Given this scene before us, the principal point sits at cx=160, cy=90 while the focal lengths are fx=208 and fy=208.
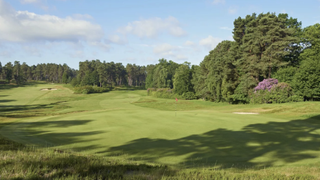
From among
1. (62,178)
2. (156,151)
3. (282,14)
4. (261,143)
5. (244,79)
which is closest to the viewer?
(62,178)

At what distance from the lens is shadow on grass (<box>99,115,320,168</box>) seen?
8.62 m

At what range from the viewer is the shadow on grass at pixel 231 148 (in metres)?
8.62

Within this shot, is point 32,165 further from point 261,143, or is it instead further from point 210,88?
point 210,88

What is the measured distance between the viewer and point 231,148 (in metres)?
10.0

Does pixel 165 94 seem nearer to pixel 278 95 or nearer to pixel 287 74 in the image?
pixel 278 95

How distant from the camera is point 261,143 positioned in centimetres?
1105

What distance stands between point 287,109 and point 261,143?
19.6 meters

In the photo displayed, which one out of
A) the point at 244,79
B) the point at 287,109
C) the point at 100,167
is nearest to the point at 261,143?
the point at 100,167

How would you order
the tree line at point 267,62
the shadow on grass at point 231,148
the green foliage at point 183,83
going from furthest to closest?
the green foliage at point 183,83, the tree line at point 267,62, the shadow on grass at point 231,148

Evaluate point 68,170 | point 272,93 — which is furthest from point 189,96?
point 68,170

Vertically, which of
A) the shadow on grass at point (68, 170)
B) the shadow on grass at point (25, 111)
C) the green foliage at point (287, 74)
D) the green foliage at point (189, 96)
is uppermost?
the green foliage at point (287, 74)

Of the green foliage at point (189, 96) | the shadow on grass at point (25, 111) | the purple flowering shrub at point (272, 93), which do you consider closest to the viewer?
the shadow on grass at point (25, 111)

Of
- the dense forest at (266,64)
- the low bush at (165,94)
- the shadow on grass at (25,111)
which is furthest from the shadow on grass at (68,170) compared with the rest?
the low bush at (165,94)

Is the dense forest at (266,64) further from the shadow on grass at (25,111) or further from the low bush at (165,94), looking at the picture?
the shadow on grass at (25,111)
